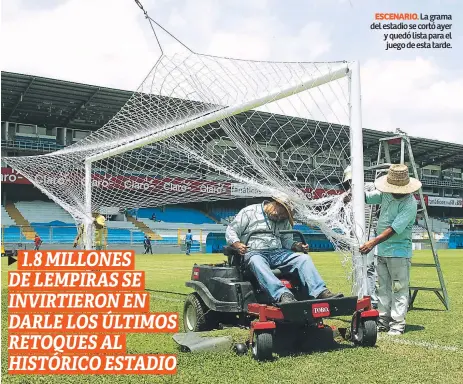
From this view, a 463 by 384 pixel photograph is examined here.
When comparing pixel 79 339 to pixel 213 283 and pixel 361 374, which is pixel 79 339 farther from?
pixel 361 374

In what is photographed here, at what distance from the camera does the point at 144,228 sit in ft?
117

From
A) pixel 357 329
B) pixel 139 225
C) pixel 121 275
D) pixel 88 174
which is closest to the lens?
pixel 357 329

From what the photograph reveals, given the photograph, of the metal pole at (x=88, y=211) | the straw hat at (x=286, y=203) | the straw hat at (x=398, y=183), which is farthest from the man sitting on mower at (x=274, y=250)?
the metal pole at (x=88, y=211)

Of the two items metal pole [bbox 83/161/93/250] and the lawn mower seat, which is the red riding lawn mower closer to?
the lawn mower seat

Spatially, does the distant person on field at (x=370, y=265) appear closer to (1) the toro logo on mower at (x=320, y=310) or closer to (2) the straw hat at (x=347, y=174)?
(2) the straw hat at (x=347, y=174)

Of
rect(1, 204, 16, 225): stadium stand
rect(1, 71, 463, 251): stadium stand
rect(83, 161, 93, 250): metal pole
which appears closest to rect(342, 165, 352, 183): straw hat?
rect(83, 161, 93, 250): metal pole

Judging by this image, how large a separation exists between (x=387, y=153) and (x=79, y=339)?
448 cm

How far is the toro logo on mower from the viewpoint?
4.47 meters

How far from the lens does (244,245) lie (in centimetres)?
503

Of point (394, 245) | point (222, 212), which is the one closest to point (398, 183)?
point (394, 245)

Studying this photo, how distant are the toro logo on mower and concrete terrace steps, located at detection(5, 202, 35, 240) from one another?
2766 cm

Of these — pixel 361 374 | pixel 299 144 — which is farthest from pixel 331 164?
pixel 361 374

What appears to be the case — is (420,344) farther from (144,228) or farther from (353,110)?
(144,228)

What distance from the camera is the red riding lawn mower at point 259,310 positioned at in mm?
4414
